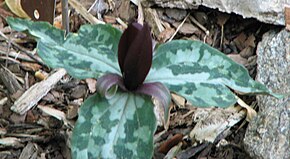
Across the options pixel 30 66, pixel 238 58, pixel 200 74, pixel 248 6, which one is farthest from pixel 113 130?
pixel 248 6

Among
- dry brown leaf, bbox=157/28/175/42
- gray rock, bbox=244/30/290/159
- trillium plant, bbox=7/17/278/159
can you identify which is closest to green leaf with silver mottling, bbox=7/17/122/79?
trillium plant, bbox=7/17/278/159

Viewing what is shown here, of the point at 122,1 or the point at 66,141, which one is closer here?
the point at 66,141

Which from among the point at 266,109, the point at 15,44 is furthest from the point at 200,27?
the point at 15,44

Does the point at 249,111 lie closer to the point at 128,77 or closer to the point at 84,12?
the point at 128,77

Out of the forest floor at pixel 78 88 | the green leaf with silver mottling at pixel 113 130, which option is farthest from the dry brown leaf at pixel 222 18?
the green leaf with silver mottling at pixel 113 130

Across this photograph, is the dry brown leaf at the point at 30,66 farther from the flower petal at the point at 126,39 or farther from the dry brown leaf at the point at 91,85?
the flower petal at the point at 126,39

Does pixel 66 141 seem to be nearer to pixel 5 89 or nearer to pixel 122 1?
pixel 5 89

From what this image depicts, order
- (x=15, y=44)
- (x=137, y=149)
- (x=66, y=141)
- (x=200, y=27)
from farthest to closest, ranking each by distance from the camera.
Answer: (x=200, y=27)
(x=15, y=44)
(x=66, y=141)
(x=137, y=149)
